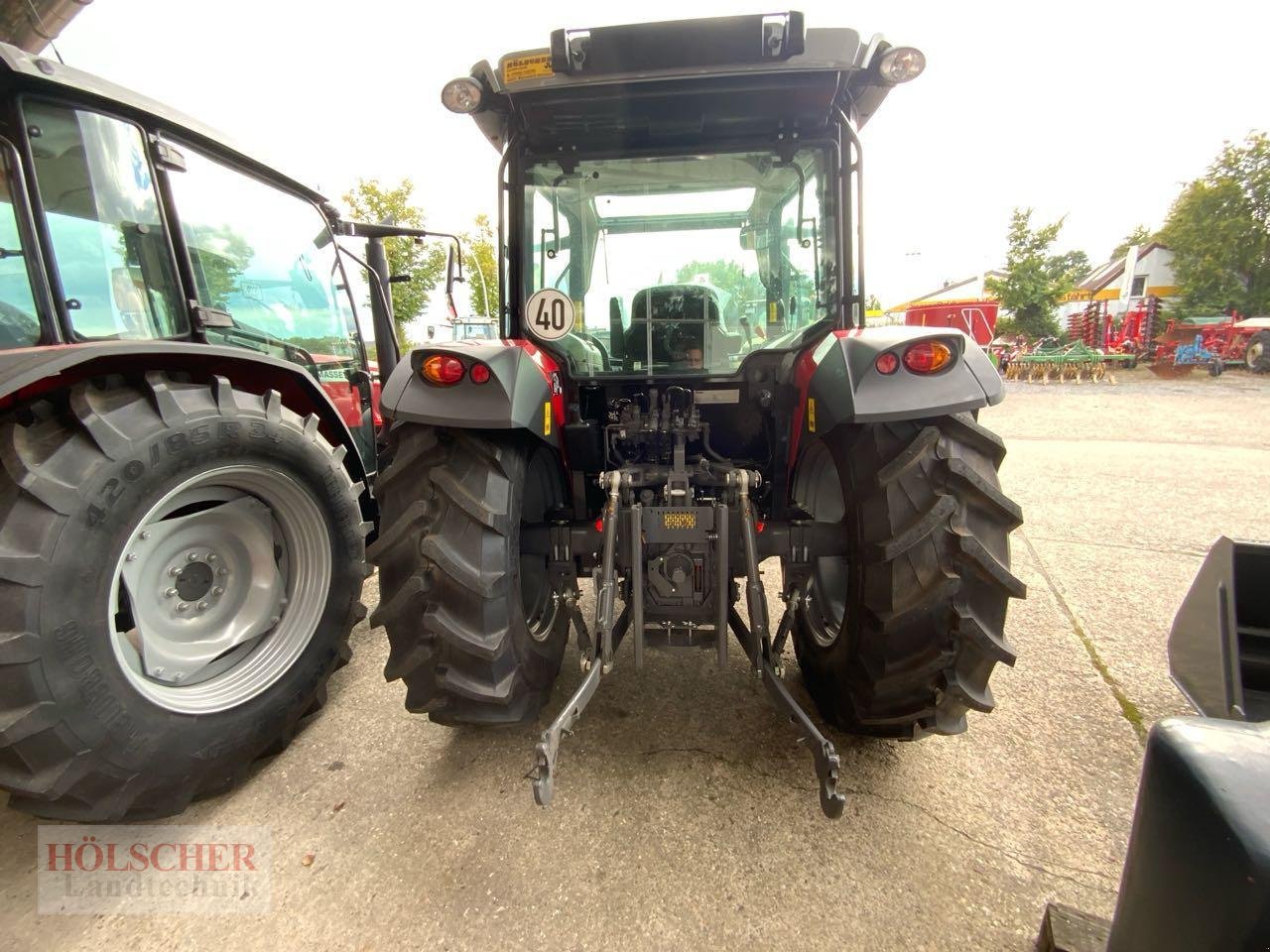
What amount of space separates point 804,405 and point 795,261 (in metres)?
0.63

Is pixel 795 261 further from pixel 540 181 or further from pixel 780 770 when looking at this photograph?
pixel 780 770

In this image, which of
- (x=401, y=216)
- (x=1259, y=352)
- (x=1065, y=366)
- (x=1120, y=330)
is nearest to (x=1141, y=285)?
(x=1120, y=330)

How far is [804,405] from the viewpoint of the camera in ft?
6.55

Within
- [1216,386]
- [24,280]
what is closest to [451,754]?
[24,280]

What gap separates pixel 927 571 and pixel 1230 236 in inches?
1392

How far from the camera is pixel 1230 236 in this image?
25031 millimetres

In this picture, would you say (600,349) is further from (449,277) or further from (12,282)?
(12,282)

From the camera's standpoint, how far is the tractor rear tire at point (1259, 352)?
651 inches

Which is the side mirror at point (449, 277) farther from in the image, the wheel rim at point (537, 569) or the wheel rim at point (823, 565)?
the wheel rim at point (823, 565)

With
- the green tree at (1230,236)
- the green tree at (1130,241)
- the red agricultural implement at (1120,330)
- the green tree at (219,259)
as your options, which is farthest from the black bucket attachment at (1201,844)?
the green tree at (1130,241)

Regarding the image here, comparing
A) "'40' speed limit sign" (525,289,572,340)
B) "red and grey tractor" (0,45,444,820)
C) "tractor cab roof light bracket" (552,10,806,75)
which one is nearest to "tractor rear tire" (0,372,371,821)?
"red and grey tractor" (0,45,444,820)

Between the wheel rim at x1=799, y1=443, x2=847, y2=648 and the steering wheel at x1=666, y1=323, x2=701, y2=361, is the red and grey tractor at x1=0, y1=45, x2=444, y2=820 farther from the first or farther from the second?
the wheel rim at x1=799, y1=443, x2=847, y2=648

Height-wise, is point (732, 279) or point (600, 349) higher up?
point (732, 279)

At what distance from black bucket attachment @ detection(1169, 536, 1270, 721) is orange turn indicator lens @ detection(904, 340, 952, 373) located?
87 cm
